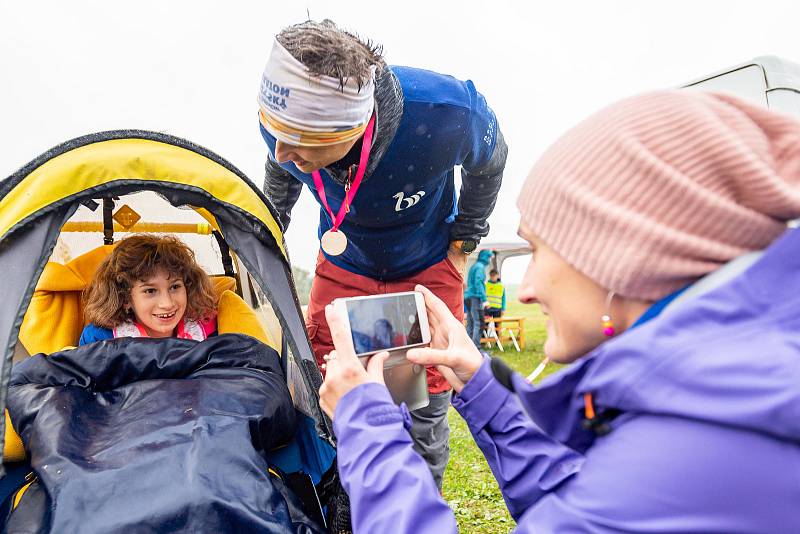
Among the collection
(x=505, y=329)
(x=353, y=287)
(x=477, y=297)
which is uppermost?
(x=353, y=287)

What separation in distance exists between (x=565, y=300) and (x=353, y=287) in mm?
1705

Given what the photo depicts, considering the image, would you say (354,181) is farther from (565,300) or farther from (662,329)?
(662,329)

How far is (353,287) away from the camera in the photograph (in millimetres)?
2670

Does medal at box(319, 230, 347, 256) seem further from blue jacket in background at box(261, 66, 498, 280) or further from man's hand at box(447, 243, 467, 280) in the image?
man's hand at box(447, 243, 467, 280)

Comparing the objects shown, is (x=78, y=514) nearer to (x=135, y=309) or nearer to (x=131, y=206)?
(x=135, y=309)

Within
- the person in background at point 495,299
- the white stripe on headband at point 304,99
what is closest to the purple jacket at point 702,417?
the white stripe on headband at point 304,99

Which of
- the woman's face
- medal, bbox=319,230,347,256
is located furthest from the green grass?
the woman's face

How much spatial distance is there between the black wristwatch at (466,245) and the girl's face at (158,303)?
3.88 feet

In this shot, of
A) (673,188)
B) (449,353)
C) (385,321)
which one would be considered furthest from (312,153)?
(673,188)

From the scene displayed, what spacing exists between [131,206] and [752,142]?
8.85 feet

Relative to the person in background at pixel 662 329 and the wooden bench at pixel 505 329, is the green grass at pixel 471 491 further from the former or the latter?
the wooden bench at pixel 505 329

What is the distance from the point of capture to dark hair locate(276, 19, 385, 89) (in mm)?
1806

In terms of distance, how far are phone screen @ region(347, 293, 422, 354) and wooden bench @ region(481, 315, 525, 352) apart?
901cm

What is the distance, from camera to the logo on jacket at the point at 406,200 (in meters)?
2.29
